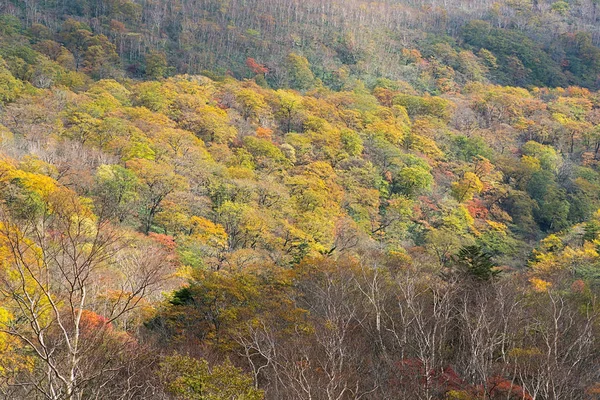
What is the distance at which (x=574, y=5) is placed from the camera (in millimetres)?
108688

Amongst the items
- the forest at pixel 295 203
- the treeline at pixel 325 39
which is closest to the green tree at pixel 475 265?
the forest at pixel 295 203

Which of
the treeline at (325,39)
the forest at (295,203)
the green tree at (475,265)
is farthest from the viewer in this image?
the treeline at (325,39)

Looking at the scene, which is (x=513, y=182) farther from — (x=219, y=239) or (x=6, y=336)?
(x=6, y=336)

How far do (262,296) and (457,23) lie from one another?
92156 mm

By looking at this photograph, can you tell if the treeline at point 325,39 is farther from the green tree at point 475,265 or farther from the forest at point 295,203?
the green tree at point 475,265

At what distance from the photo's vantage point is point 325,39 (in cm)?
8225

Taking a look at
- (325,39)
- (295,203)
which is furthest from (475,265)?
(325,39)

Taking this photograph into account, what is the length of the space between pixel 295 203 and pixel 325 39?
170 ft

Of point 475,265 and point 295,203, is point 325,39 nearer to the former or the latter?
point 295,203

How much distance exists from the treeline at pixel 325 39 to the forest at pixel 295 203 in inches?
18.2

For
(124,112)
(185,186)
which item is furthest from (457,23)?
(185,186)

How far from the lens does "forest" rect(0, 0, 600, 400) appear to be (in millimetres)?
14047

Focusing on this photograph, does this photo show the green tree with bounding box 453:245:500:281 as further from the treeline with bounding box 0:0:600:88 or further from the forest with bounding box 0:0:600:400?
the treeline with bounding box 0:0:600:88

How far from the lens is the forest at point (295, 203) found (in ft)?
46.1
